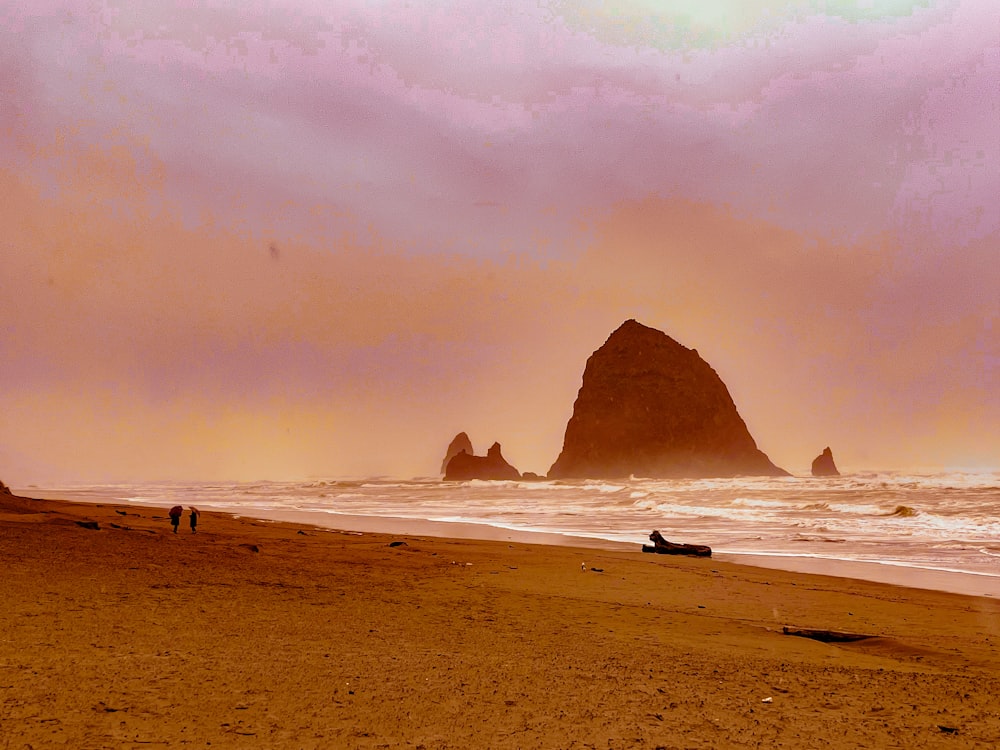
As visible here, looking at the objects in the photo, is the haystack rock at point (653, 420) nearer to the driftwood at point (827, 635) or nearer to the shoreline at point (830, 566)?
the shoreline at point (830, 566)

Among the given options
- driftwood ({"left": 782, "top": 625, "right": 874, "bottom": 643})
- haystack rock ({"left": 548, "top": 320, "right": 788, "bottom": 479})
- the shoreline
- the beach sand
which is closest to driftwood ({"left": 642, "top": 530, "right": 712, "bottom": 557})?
the shoreline

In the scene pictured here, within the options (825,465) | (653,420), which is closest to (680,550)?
(653,420)

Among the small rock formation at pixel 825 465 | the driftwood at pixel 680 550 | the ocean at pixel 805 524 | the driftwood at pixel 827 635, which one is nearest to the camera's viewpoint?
the driftwood at pixel 827 635

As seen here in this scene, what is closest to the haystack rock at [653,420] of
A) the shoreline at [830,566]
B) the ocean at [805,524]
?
the ocean at [805,524]

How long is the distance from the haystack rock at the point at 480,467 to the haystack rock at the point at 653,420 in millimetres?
13393

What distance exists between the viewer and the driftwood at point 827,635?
682cm

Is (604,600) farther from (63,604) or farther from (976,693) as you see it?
(63,604)

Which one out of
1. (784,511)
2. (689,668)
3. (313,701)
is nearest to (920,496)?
(784,511)

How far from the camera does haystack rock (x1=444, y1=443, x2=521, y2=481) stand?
126625 mm

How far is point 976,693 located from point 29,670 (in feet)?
21.1

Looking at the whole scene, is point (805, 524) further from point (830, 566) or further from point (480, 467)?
point (480, 467)

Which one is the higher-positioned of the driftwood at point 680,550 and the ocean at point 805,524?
the driftwood at point 680,550

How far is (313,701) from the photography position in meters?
3.98

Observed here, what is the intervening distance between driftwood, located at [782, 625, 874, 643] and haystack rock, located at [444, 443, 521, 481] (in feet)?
391
